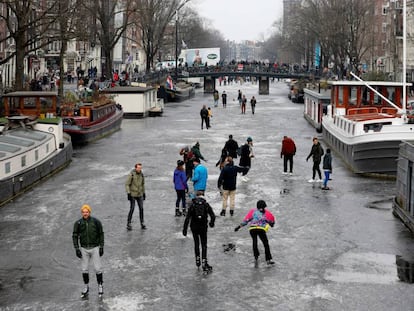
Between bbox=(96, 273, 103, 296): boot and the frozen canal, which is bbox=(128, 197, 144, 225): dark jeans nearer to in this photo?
the frozen canal

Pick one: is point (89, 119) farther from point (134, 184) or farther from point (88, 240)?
point (88, 240)

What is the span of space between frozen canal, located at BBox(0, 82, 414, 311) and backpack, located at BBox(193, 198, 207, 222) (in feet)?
3.33

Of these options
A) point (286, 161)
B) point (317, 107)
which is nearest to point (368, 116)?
point (286, 161)

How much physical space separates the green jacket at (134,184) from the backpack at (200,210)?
12.6ft

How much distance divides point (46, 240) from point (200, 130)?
32.1m

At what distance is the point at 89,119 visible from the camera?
4331 cm

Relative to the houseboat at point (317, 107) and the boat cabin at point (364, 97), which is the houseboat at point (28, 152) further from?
the houseboat at point (317, 107)

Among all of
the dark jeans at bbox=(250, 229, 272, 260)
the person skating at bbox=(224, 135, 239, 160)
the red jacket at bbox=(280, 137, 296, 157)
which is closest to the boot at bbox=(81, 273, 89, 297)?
the dark jeans at bbox=(250, 229, 272, 260)

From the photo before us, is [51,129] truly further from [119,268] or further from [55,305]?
[55,305]

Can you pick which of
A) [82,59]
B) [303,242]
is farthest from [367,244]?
[82,59]

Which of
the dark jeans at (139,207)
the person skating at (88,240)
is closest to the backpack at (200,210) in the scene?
the person skating at (88,240)

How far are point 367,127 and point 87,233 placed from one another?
1925 cm

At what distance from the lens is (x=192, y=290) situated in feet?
46.2

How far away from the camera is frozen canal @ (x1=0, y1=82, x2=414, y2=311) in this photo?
13.6 meters
